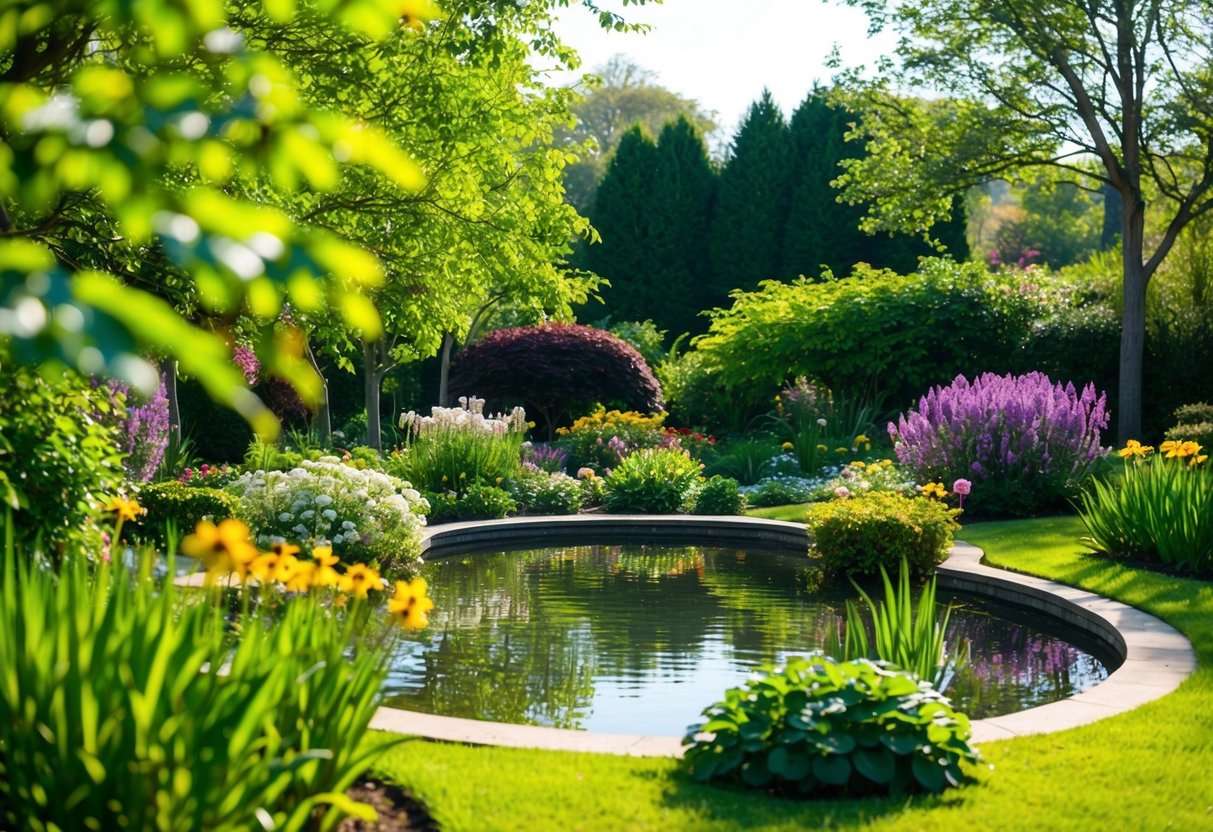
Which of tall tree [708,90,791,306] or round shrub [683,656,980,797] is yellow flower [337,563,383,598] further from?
tall tree [708,90,791,306]

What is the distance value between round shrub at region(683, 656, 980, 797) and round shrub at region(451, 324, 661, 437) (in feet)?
48.2

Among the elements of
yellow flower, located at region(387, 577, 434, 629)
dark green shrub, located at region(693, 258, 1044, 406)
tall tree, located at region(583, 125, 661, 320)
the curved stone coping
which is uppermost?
tall tree, located at region(583, 125, 661, 320)

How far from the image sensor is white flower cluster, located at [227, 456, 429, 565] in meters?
9.26

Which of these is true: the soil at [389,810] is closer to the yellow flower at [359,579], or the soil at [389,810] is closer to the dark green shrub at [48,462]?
the yellow flower at [359,579]

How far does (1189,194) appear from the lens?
1683 centimetres

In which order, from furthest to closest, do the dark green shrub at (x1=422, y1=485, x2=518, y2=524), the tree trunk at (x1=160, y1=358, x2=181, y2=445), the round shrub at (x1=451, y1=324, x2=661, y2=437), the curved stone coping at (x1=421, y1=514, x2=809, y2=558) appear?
the round shrub at (x1=451, y1=324, x2=661, y2=437)
the tree trunk at (x1=160, y1=358, x2=181, y2=445)
the dark green shrub at (x1=422, y1=485, x2=518, y2=524)
the curved stone coping at (x1=421, y1=514, x2=809, y2=558)

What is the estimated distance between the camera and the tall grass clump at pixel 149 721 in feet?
9.89

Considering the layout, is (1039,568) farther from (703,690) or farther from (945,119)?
(945,119)

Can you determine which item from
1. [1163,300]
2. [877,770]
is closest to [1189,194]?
[1163,300]

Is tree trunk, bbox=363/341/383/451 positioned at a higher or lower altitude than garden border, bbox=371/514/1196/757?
higher

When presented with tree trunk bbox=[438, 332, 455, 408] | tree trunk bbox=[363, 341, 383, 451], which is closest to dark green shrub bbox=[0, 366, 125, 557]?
tree trunk bbox=[363, 341, 383, 451]

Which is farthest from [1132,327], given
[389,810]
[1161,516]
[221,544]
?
[221,544]

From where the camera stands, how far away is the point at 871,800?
430cm

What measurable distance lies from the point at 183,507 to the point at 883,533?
538 cm
